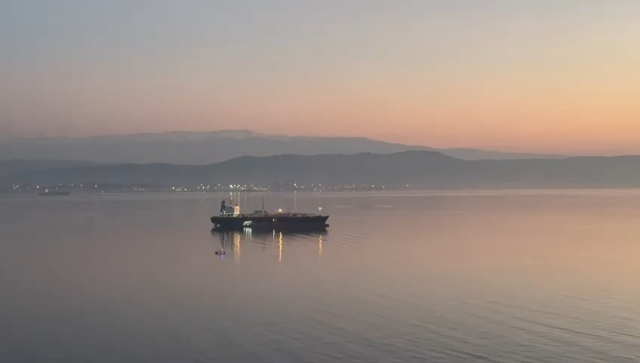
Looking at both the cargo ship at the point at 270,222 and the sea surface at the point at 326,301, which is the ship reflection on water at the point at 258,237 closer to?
the sea surface at the point at 326,301

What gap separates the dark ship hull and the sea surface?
30.9m

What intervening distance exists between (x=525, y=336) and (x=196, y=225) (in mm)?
96195

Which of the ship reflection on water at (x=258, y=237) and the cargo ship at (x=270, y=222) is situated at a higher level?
the cargo ship at (x=270, y=222)

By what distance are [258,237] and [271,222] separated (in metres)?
17.4

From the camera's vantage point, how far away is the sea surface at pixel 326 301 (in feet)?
103

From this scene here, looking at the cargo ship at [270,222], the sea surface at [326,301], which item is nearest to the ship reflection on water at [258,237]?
the sea surface at [326,301]

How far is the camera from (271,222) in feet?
391

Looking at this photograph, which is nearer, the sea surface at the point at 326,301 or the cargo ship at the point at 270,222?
the sea surface at the point at 326,301

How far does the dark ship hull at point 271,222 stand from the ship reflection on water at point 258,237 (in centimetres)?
213

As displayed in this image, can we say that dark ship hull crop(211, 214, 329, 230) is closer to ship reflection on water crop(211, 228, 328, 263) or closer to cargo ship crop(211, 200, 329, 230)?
cargo ship crop(211, 200, 329, 230)

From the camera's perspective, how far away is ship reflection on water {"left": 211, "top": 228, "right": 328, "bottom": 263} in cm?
7933

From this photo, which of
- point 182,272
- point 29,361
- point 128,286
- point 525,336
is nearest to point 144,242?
point 182,272

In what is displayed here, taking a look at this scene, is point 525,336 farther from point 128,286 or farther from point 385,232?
point 385,232

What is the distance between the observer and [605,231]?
97.1m
